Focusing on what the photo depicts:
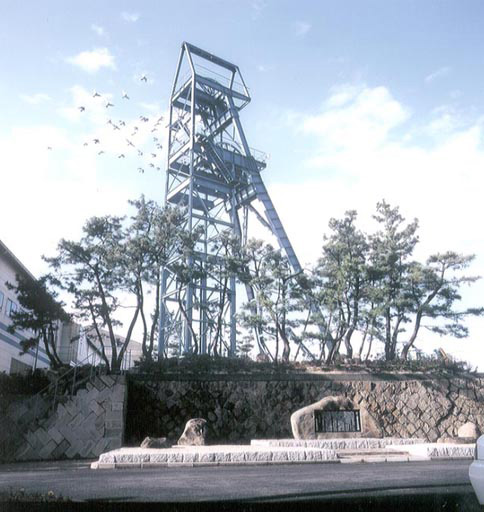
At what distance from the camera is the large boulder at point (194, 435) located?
1487 centimetres

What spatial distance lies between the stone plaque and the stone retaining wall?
2.63m

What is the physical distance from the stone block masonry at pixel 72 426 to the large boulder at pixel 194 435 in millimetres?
2128

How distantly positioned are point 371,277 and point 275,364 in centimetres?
636

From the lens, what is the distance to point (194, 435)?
1504 cm

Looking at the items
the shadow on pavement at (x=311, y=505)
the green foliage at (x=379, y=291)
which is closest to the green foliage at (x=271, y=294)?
the green foliage at (x=379, y=291)

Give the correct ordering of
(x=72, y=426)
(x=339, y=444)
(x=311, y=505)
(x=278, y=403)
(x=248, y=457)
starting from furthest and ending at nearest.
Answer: (x=278, y=403) < (x=72, y=426) < (x=339, y=444) < (x=248, y=457) < (x=311, y=505)

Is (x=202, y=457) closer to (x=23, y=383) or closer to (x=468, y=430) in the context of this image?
(x=23, y=383)

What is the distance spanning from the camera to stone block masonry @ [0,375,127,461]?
1480 centimetres

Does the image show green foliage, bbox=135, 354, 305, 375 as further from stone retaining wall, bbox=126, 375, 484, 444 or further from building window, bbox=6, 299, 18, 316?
building window, bbox=6, 299, 18, 316

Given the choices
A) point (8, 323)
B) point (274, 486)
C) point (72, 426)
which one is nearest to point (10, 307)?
point (8, 323)

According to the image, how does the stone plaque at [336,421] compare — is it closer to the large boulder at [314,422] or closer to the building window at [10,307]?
the large boulder at [314,422]

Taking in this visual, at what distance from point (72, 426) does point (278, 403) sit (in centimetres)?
779

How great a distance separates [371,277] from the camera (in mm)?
22594

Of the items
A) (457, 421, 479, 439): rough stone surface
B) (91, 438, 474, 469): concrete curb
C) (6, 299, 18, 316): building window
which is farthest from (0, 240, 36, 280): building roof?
(457, 421, 479, 439): rough stone surface
